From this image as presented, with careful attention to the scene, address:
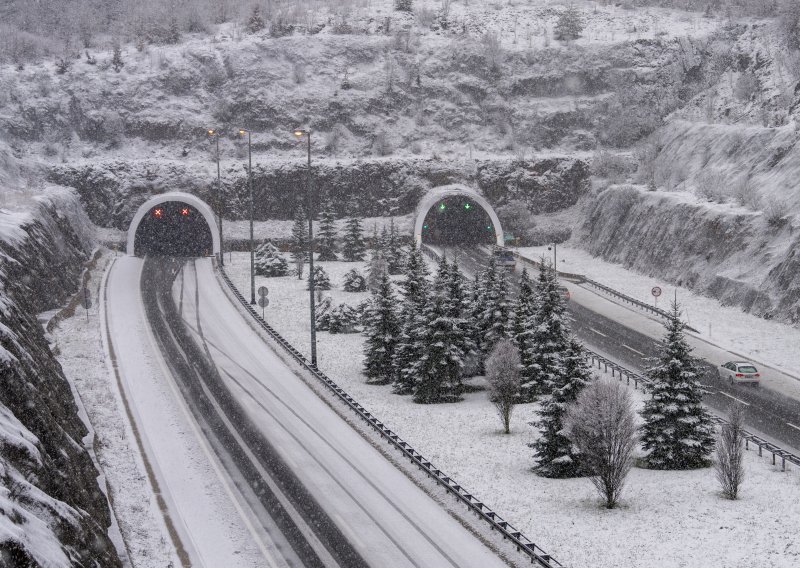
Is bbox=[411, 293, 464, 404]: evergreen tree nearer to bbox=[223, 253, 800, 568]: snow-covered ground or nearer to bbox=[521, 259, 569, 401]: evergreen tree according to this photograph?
bbox=[223, 253, 800, 568]: snow-covered ground

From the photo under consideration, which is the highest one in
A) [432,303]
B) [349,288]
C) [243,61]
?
[243,61]

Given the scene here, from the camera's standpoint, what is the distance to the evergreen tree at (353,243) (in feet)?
245

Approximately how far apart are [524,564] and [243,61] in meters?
87.4

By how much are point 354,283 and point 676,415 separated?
35404 millimetres

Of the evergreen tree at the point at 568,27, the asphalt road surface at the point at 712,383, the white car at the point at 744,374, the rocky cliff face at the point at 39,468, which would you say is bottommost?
the asphalt road surface at the point at 712,383

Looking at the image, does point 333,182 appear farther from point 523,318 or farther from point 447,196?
point 523,318

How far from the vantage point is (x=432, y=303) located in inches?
1577

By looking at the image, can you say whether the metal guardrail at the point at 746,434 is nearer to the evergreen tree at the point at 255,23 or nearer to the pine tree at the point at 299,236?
the pine tree at the point at 299,236

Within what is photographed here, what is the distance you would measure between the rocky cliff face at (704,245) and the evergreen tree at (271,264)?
1026 inches

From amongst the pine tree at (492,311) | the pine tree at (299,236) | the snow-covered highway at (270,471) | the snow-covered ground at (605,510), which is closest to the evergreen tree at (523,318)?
the pine tree at (492,311)

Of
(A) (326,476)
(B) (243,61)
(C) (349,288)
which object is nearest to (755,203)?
(C) (349,288)

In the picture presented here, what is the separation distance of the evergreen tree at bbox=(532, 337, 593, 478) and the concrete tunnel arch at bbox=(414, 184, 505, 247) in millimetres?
47298

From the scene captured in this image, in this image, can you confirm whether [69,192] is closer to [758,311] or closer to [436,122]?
[436,122]

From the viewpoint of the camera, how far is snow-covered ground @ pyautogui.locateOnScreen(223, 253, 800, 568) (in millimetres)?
22078
